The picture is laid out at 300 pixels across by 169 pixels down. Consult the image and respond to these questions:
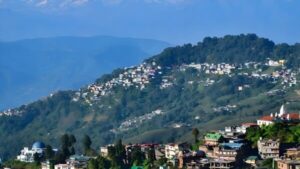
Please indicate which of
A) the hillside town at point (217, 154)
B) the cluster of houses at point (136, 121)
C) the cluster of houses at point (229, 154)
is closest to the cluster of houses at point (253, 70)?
the cluster of houses at point (136, 121)

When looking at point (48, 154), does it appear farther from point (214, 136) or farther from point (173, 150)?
point (214, 136)

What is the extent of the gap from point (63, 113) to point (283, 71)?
3984 centimetres

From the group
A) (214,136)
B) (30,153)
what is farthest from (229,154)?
(30,153)

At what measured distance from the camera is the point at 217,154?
72.6 meters

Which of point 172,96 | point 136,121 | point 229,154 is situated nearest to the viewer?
point 229,154

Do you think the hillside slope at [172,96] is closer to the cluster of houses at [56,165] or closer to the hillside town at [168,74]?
the hillside town at [168,74]

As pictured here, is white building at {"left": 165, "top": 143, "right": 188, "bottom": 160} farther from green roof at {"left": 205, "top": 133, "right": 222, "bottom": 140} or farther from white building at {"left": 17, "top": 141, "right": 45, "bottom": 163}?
white building at {"left": 17, "top": 141, "right": 45, "bottom": 163}

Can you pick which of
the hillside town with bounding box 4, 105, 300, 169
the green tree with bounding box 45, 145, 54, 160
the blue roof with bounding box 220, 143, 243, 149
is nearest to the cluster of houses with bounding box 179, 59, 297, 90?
the hillside town with bounding box 4, 105, 300, 169

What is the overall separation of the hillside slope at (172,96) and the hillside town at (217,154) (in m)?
54.3

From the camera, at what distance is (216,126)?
417 ft

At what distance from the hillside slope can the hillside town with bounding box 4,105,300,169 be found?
178ft

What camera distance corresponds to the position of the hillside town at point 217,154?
69.2 meters

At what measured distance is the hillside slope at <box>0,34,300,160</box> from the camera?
147 meters

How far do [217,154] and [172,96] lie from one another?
9687 centimetres
